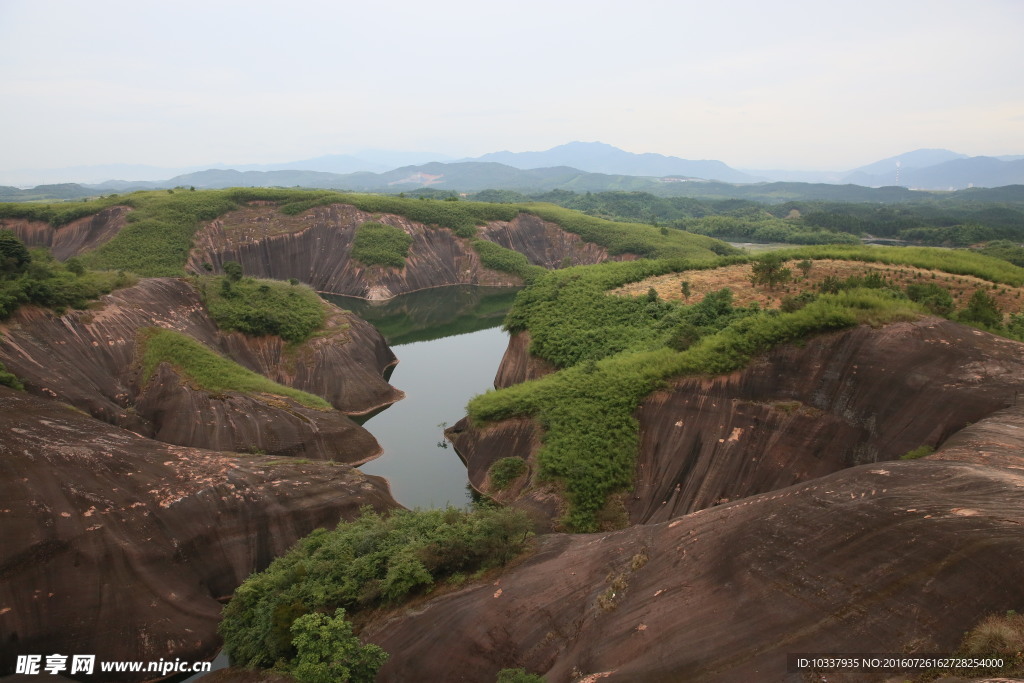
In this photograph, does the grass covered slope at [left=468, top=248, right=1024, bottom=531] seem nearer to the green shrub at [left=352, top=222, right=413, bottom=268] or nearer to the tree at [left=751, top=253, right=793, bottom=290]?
the tree at [left=751, top=253, right=793, bottom=290]

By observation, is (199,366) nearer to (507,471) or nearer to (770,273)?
(507,471)

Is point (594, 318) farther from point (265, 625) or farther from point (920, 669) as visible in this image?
point (920, 669)

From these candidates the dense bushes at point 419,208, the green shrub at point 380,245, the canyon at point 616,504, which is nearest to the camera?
the canyon at point 616,504

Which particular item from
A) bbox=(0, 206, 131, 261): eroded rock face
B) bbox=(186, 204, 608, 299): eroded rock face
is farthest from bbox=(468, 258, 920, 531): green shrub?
bbox=(0, 206, 131, 261): eroded rock face

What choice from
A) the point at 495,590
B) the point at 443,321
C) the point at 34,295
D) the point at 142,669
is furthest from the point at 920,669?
the point at 443,321

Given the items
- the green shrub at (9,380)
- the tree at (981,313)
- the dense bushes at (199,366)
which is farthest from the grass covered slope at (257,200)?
the tree at (981,313)

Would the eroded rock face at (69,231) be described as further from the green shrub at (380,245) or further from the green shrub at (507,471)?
the green shrub at (507,471)
